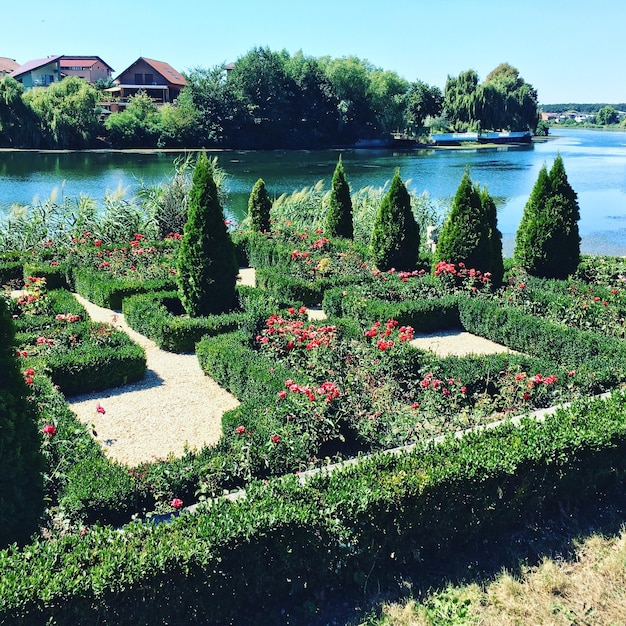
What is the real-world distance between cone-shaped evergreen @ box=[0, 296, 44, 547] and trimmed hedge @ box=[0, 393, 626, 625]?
0.30m

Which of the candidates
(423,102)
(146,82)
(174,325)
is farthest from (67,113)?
(174,325)

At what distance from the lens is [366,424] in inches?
234

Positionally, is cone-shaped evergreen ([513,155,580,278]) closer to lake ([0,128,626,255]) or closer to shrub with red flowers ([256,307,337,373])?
shrub with red flowers ([256,307,337,373])

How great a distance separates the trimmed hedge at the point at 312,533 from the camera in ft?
11.8

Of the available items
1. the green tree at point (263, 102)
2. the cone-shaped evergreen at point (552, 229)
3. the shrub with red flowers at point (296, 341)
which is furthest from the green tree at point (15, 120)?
the shrub with red flowers at point (296, 341)

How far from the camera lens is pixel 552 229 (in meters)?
12.0

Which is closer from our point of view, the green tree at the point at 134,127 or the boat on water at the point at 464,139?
the green tree at the point at 134,127

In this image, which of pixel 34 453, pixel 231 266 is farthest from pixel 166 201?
pixel 34 453

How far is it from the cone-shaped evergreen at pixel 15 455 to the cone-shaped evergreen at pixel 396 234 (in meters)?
9.44

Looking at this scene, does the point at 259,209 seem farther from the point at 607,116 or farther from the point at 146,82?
the point at 607,116

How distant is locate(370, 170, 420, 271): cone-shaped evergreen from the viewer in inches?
502

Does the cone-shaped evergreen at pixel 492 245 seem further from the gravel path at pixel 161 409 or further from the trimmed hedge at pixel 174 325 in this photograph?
the trimmed hedge at pixel 174 325

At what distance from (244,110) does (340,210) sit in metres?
45.2

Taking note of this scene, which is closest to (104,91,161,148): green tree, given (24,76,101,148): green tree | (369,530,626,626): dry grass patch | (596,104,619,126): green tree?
(24,76,101,148): green tree
